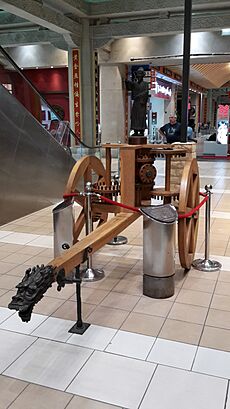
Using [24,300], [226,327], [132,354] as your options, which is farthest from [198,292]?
[24,300]

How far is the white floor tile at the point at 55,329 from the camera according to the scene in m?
2.85

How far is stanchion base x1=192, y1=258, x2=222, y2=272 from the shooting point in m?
4.09

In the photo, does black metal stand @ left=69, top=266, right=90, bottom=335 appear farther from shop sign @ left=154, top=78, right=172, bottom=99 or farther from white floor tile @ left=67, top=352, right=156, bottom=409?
shop sign @ left=154, top=78, right=172, bottom=99

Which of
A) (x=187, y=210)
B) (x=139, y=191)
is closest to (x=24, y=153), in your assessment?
(x=139, y=191)

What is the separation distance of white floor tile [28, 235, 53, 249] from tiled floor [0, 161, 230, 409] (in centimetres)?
61

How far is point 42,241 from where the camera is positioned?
16.5ft

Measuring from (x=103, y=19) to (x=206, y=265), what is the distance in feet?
33.2

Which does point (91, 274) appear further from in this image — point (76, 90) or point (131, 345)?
point (76, 90)

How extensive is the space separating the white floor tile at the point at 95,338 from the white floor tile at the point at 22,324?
0.34 m

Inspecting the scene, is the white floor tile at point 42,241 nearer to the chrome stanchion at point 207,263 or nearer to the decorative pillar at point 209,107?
the chrome stanchion at point 207,263

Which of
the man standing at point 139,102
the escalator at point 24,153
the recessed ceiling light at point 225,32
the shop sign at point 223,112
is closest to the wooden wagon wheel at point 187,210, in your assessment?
the man standing at point 139,102

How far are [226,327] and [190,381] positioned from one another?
73cm

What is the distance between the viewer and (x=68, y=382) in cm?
234

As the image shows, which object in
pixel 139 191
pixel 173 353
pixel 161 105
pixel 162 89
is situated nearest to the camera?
pixel 173 353
